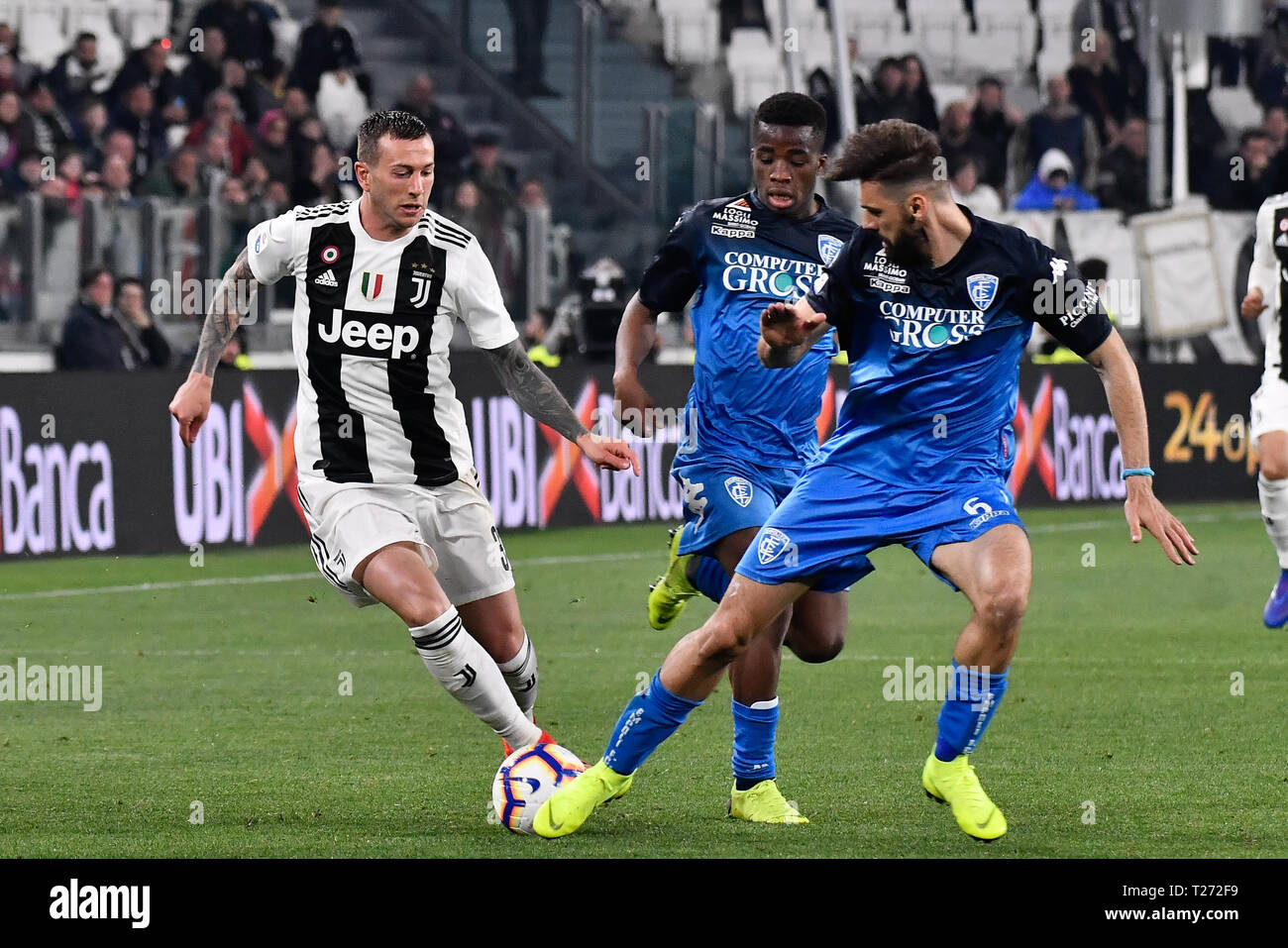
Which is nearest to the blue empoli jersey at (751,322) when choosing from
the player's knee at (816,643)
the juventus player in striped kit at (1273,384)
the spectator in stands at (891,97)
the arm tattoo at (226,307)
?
the player's knee at (816,643)

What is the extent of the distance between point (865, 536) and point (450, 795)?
1790 millimetres

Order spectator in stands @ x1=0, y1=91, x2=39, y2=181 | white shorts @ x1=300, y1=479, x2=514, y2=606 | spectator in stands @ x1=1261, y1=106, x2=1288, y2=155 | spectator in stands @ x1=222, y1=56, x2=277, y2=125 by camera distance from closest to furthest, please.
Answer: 1. white shorts @ x1=300, y1=479, x2=514, y2=606
2. spectator in stands @ x1=0, y1=91, x2=39, y2=181
3. spectator in stands @ x1=222, y1=56, x2=277, y2=125
4. spectator in stands @ x1=1261, y1=106, x2=1288, y2=155

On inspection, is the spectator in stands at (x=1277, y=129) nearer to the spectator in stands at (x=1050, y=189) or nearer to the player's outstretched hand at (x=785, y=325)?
the spectator in stands at (x=1050, y=189)

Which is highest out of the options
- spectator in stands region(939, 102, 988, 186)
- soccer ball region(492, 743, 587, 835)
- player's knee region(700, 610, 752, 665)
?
spectator in stands region(939, 102, 988, 186)

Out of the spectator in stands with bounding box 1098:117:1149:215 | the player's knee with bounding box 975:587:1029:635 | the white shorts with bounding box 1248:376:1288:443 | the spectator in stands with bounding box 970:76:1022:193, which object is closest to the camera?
the player's knee with bounding box 975:587:1029:635

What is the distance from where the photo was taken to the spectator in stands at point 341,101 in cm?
1977

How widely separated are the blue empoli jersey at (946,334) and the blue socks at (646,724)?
2.82ft

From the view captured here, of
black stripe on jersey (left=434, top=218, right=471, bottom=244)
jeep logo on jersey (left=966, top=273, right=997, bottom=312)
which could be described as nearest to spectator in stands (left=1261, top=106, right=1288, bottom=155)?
black stripe on jersey (left=434, top=218, right=471, bottom=244)

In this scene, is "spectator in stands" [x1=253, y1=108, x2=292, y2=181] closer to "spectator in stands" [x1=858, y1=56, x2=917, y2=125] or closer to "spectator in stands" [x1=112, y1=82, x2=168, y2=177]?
"spectator in stands" [x1=112, y1=82, x2=168, y2=177]

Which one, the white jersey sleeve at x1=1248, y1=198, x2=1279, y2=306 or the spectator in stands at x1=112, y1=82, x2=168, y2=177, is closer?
the white jersey sleeve at x1=1248, y1=198, x2=1279, y2=306

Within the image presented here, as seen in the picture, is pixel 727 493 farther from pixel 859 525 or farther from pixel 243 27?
pixel 243 27

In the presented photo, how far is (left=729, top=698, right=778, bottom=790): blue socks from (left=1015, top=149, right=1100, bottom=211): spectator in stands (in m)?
16.1

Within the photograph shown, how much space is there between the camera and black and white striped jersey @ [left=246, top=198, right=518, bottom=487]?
6.76 m

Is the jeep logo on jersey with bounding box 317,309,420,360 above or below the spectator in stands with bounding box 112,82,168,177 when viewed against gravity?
below
